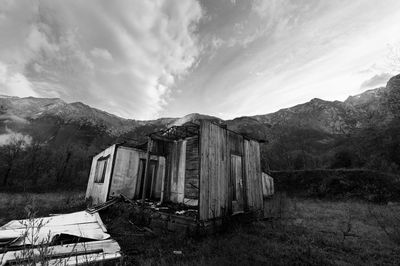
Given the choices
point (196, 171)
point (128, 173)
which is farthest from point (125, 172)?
point (196, 171)

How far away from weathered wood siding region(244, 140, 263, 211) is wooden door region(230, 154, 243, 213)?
0.48m

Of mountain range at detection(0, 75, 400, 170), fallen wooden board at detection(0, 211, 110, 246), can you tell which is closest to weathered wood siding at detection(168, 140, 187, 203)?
fallen wooden board at detection(0, 211, 110, 246)

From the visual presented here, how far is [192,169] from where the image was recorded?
984cm

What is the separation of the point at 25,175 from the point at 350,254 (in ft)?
134

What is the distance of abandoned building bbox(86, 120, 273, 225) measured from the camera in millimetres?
7410

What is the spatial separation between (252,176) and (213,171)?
10.3ft

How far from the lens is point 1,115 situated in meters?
66.2

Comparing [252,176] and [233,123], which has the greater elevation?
[233,123]

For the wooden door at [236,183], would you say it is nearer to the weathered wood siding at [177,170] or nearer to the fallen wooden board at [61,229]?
the weathered wood siding at [177,170]

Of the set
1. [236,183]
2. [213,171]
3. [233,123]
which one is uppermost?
[233,123]

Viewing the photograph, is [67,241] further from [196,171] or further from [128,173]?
[128,173]

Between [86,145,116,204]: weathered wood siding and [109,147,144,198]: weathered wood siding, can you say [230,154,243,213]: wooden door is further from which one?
[86,145,116,204]: weathered wood siding

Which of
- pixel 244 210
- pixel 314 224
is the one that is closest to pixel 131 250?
pixel 244 210

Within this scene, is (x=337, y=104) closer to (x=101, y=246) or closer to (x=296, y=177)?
(x=296, y=177)
